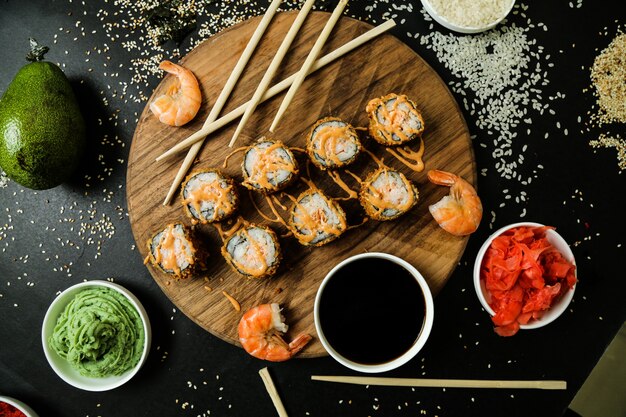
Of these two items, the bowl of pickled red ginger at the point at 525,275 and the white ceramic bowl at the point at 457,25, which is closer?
the bowl of pickled red ginger at the point at 525,275

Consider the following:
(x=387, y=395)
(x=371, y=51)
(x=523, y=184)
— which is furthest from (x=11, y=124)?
(x=523, y=184)

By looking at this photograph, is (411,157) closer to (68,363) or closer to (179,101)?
(179,101)

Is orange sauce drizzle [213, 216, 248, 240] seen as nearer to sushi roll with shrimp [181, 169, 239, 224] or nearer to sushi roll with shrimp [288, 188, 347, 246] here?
sushi roll with shrimp [181, 169, 239, 224]

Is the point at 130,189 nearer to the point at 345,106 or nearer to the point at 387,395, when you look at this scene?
the point at 345,106

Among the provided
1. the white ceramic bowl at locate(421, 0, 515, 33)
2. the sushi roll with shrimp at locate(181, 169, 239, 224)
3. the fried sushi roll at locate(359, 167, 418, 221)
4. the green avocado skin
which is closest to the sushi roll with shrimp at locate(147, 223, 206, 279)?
the sushi roll with shrimp at locate(181, 169, 239, 224)

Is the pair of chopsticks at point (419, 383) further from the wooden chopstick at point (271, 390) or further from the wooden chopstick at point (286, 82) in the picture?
the wooden chopstick at point (286, 82)

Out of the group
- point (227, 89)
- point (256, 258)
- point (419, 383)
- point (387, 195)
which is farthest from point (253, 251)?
point (419, 383)


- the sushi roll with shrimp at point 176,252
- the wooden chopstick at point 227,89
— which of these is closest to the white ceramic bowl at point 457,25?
the wooden chopstick at point 227,89
